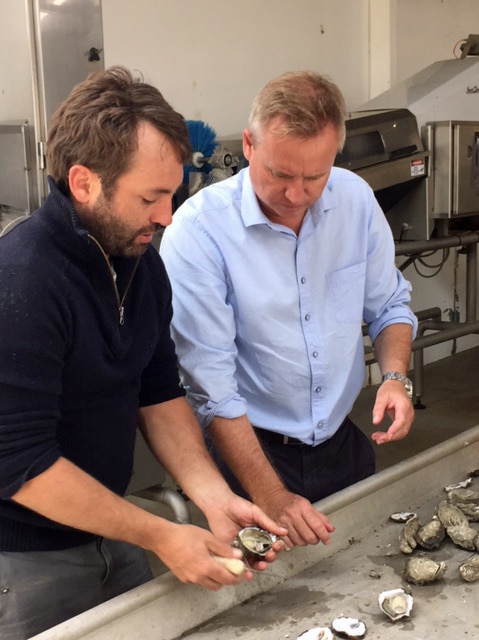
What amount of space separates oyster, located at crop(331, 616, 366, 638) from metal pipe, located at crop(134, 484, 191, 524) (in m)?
0.41

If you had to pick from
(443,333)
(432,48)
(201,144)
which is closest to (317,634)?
(201,144)

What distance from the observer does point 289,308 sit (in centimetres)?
144

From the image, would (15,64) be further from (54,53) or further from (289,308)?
(289,308)

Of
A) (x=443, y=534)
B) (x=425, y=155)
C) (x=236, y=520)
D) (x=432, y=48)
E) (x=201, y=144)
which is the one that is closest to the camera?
(x=236, y=520)

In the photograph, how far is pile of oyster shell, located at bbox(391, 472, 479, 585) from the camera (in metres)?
1.17

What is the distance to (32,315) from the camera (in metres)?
0.96

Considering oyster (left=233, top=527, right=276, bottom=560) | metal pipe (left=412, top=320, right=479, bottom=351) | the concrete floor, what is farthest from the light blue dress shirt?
metal pipe (left=412, top=320, right=479, bottom=351)

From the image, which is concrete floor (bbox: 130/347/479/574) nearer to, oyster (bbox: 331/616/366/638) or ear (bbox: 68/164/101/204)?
oyster (bbox: 331/616/366/638)

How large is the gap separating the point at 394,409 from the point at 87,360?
24.8 inches

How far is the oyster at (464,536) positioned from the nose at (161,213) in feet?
2.29

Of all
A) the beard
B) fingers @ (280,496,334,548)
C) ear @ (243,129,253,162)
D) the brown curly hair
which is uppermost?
the brown curly hair

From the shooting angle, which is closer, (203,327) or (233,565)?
(233,565)

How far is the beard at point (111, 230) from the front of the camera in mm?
1028

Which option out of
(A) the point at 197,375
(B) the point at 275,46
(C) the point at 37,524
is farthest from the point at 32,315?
(B) the point at 275,46
